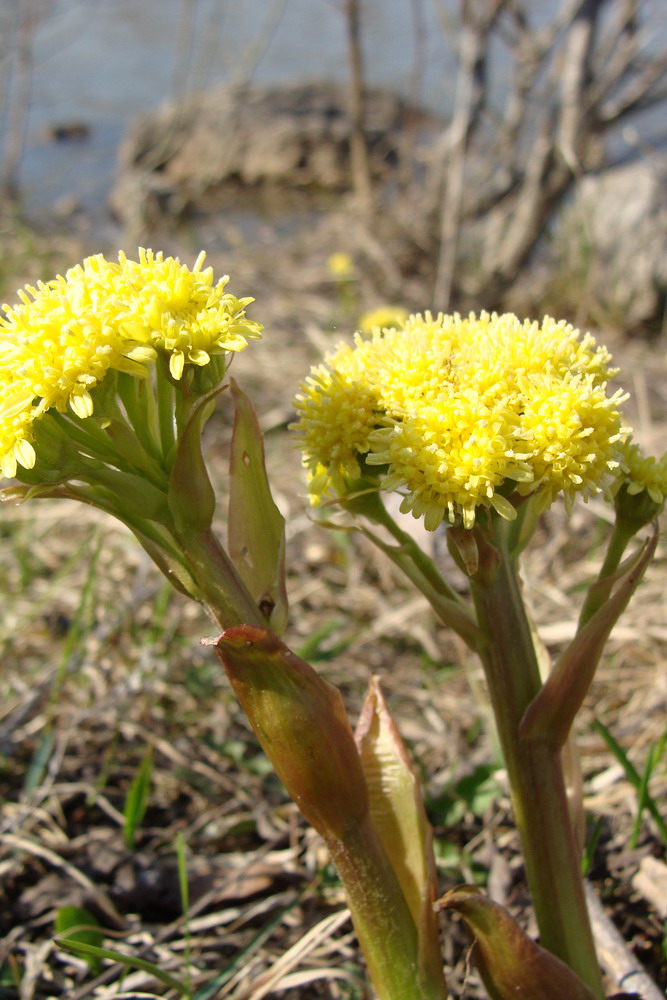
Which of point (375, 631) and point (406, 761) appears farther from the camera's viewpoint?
point (375, 631)

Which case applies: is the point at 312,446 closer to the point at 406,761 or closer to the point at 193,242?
the point at 406,761

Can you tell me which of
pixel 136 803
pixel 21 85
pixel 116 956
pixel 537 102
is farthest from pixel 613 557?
pixel 21 85

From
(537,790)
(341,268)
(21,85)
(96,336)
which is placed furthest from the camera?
(21,85)

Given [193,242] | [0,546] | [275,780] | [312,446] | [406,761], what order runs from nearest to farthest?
[312,446] < [406,761] < [275,780] < [0,546] < [193,242]

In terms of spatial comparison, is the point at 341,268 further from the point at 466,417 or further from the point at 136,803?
the point at 466,417

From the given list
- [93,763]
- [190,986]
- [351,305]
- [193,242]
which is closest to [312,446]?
[190,986]

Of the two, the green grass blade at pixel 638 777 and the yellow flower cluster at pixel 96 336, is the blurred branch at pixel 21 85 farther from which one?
the green grass blade at pixel 638 777
